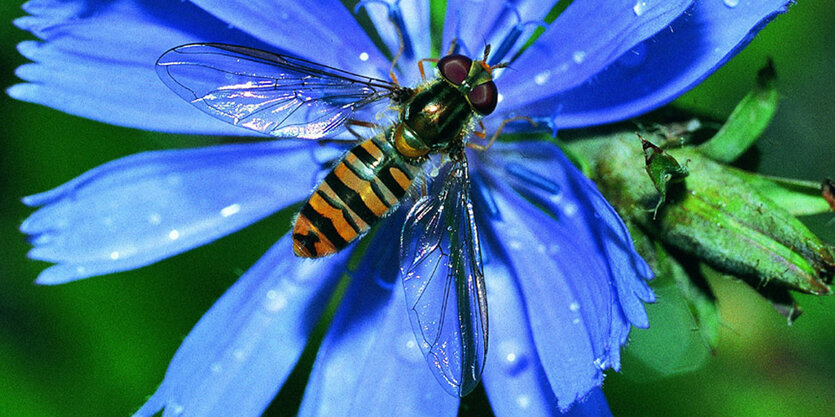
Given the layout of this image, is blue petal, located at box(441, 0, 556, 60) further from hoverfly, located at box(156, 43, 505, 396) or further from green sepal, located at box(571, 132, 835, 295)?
green sepal, located at box(571, 132, 835, 295)

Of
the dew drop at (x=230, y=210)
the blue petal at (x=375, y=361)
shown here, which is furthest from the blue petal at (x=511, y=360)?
the dew drop at (x=230, y=210)

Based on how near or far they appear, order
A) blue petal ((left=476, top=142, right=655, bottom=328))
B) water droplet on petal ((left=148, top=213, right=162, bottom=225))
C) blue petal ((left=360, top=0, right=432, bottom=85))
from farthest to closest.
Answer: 1. blue petal ((left=360, top=0, right=432, bottom=85))
2. water droplet on petal ((left=148, top=213, right=162, bottom=225))
3. blue petal ((left=476, top=142, right=655, bottom=328))

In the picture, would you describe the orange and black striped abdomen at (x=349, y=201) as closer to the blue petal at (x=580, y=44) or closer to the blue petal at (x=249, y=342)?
the blue petal at (x=249, y=342)

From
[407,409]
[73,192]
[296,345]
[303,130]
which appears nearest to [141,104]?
[73,192]

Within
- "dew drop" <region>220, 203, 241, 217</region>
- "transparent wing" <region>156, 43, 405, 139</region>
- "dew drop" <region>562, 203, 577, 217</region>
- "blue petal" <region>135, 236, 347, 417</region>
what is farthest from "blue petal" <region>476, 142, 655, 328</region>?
"dew drop" <region>220, 203, 241, 217</region>

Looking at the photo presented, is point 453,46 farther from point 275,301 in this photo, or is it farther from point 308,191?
point 275,301

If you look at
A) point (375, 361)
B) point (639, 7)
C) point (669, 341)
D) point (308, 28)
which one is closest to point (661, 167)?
point (639, 7)
